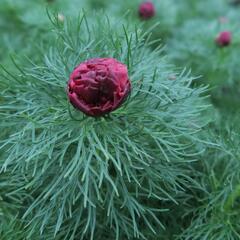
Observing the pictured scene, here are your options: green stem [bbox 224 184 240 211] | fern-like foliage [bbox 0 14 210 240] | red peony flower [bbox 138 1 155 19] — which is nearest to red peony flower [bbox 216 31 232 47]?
red peony flower [bbox 138 1 155 19]

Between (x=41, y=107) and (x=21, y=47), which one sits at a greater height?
(x=41, y=107)

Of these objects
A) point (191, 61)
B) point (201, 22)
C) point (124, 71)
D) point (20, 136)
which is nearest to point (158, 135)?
point (124, 71)

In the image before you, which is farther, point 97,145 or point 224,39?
point 224,39

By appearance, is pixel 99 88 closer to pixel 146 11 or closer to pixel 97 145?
pixel 97 145

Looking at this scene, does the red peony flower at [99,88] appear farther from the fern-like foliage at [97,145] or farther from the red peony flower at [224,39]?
the red peony flower at [224,39]

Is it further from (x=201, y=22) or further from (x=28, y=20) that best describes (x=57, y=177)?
(x=201, y=22)

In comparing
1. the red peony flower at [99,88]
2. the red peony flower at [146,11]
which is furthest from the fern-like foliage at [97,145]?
the red peony flower at [146,11]

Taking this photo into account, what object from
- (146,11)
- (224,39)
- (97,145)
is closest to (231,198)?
(97,145)
